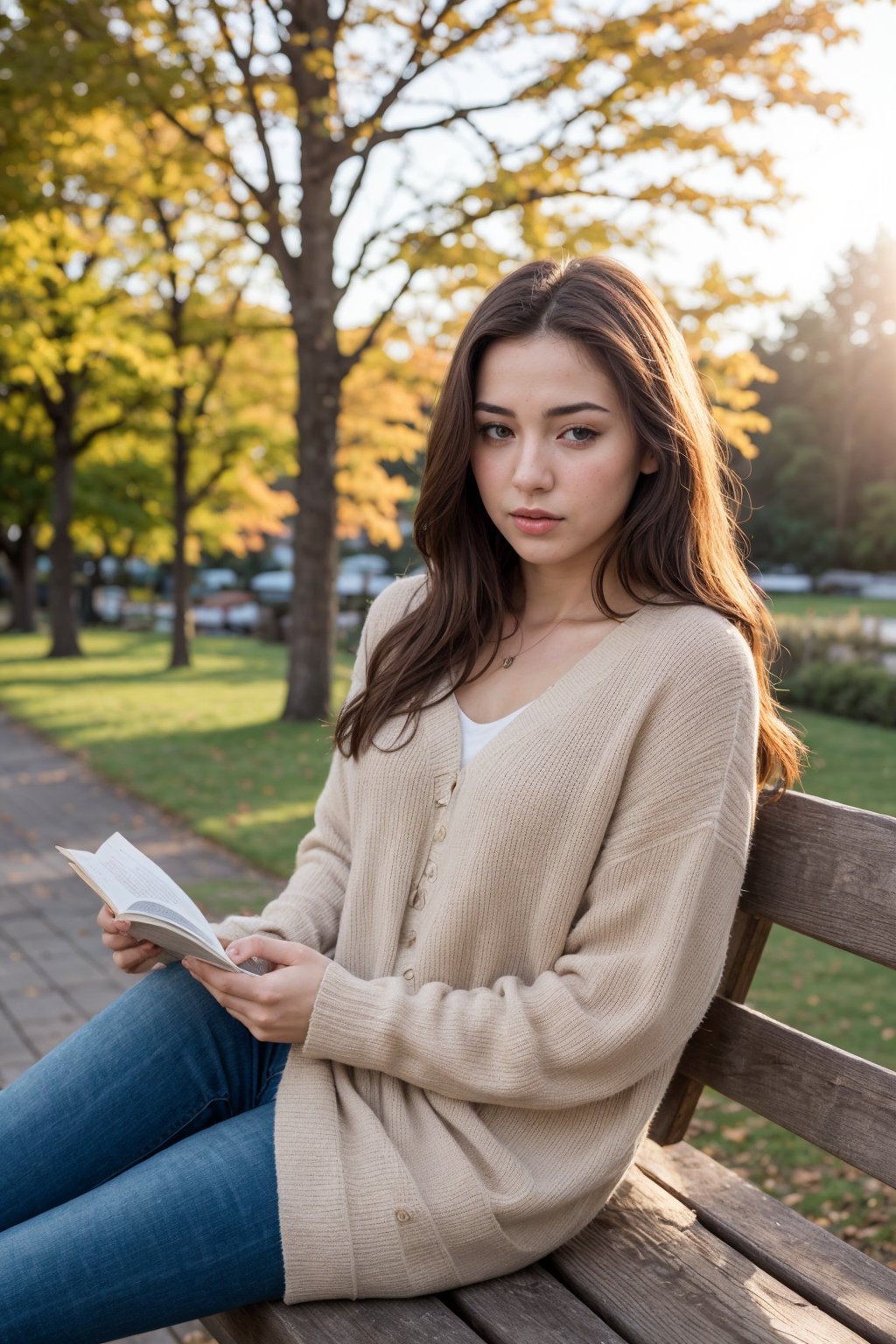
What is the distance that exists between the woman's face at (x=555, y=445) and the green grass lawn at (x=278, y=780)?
56 centimetres

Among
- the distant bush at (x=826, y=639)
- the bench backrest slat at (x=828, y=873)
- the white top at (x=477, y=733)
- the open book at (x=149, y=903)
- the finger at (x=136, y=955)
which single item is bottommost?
the distant bush at (x=826, y=639)

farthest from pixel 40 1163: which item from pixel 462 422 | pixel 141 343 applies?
pixel 141 343

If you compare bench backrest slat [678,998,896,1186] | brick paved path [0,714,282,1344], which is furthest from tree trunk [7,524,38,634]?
bench backrest slat [678,998,896,1186]

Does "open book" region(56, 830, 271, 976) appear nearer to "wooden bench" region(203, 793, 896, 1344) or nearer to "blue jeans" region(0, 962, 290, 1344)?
"blue jeans" region(0, 962, 290, 1344)

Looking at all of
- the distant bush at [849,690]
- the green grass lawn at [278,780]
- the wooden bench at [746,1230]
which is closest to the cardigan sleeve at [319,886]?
the wooden bench at [746,1230]

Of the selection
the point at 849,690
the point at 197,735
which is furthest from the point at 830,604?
the point at 197,735

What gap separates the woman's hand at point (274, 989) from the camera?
1.98 meters

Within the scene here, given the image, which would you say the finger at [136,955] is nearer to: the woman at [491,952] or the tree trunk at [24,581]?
the woman at [491,952]

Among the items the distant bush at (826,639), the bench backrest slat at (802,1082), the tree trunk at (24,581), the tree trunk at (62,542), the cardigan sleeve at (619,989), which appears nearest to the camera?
the cardigan sleeve at (619,989)

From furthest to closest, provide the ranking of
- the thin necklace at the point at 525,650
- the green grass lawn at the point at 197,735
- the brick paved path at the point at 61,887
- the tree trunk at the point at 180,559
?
the tree trunk at the point at 180,559 < the green grass lawn at the point at 197,735 < the brick paved path at the point at 61,887 < the thin necklace at the point at 525,650

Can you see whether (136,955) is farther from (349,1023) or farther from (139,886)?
(349,1023)

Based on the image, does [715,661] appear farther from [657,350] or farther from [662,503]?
[657,350]

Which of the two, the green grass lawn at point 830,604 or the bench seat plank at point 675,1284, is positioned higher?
the bench seat plank at point 675,1284

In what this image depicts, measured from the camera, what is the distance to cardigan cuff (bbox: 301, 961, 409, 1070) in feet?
6.42
